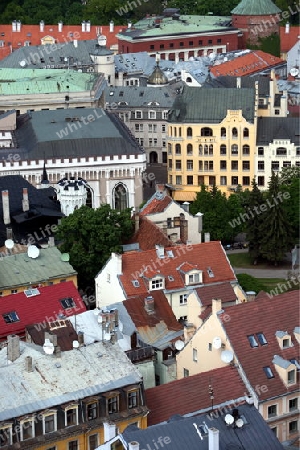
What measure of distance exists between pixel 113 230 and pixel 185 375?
22436 millimetres

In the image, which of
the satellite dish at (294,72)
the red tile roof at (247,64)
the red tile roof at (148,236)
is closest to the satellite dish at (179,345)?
the red tile roof at (148,236)

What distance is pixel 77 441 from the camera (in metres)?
69.8

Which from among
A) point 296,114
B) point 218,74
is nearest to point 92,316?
point 296,114

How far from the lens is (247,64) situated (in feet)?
563

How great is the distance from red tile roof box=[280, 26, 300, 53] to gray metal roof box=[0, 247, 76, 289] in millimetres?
95988

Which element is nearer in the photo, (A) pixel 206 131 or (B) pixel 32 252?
(B) pixel 32 252

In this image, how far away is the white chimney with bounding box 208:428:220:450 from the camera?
64.8m

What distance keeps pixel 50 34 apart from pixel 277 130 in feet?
230

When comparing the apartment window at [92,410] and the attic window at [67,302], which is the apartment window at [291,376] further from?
the attic window at [67,302]

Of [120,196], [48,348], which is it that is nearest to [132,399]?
[48,348]

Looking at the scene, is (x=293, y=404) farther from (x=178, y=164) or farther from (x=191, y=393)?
(x=178, y=164)

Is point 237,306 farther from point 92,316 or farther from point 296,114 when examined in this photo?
point 296,114

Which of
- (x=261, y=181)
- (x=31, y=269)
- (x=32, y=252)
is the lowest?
(x=261, y=181)

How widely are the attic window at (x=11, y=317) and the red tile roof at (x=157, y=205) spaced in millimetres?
21345
